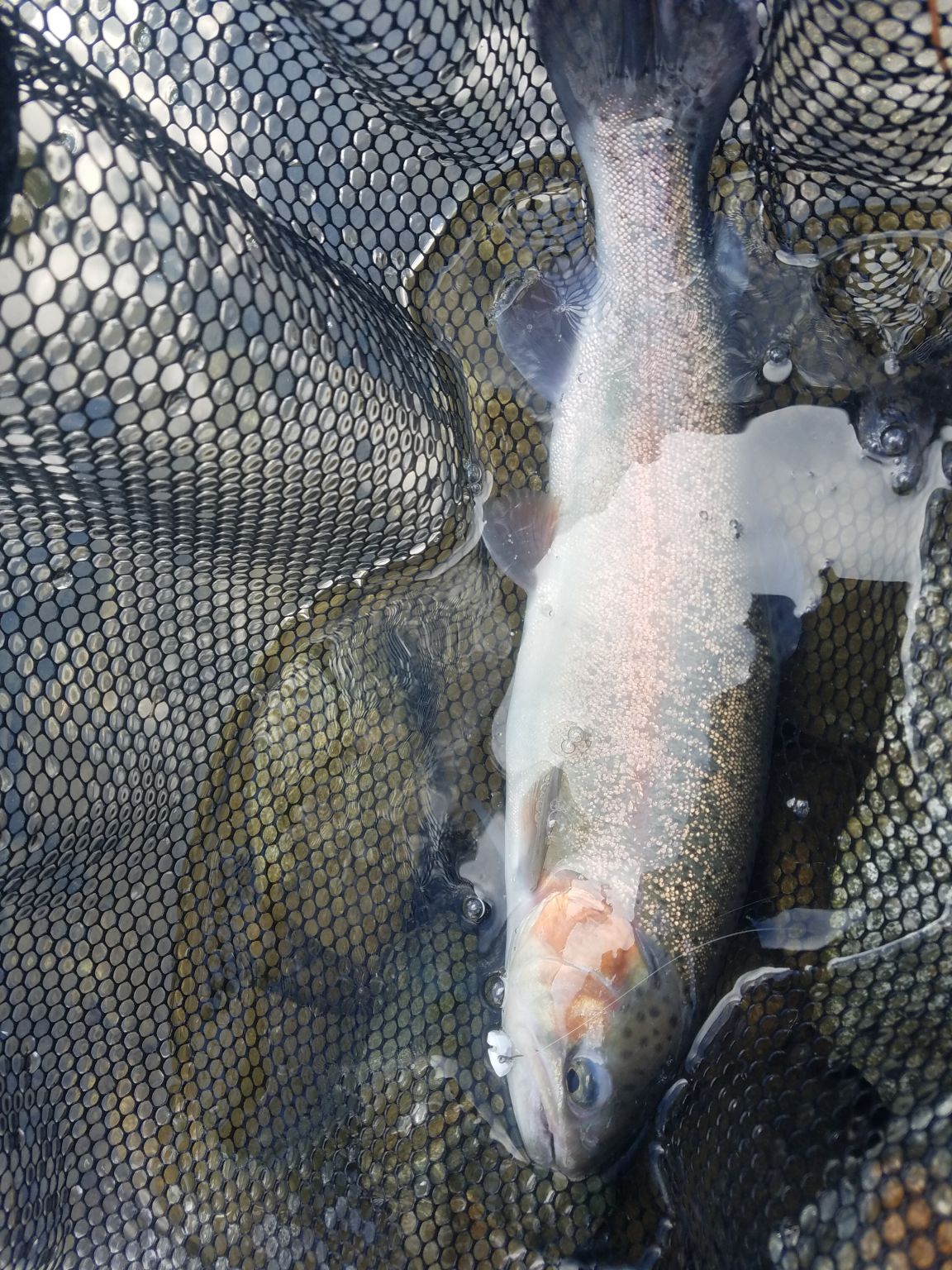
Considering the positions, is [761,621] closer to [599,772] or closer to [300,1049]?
[599,772]

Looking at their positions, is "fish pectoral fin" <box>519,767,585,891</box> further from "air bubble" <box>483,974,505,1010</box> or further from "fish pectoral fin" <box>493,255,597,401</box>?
"fish pectoral fin" <box>493,255,597,401</box>

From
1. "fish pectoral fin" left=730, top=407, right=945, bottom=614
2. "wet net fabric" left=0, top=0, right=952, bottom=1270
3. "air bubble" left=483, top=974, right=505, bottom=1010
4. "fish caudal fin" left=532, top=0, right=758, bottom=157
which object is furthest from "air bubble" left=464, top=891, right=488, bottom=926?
"fish caudal fin" left=532, top=0, right=758, bottom=157

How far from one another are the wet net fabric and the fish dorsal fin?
0.07 m

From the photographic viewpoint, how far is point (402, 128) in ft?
6.91

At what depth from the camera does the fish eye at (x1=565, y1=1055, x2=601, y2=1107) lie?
5.83ft

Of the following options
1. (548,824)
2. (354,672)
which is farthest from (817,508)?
(354,672)

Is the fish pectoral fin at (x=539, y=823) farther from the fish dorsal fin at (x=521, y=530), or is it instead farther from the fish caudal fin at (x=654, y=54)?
the fish caudal fin at (x=654, y=54)

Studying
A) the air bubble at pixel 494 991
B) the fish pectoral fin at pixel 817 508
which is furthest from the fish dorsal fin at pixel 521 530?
the air bubble at pixel 494 991

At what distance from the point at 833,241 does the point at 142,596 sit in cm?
173

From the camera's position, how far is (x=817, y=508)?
2.04 meters

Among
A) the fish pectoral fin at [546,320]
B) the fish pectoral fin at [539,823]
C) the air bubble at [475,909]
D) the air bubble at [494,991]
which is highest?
the fish pectoral fin at [546,320]

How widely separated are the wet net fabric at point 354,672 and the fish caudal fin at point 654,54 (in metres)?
0.08

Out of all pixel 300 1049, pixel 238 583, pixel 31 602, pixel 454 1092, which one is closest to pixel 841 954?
pixel 454 1092

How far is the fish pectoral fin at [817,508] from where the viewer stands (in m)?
1.99
